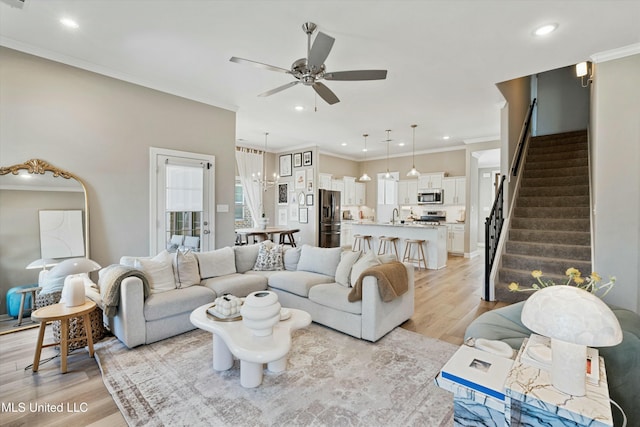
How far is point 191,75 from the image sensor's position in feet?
12.9

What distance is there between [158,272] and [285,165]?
6138 millimetres

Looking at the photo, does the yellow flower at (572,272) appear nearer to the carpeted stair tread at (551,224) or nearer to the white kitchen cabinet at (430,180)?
the carpeted stair tread at (551,224)

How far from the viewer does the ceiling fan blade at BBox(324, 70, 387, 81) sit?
8.71ft

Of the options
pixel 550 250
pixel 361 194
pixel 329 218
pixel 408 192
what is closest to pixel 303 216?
pixel 329 218

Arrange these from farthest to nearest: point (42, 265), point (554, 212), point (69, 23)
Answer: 1. point (554, 212)
2. point (42, 265)
3. point (69, 23)

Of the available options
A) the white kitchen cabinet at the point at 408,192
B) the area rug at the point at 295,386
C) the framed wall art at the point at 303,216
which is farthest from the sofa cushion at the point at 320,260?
the white kitchen cabinet at the point at 408,192

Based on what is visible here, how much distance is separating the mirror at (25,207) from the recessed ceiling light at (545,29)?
5.35 meters

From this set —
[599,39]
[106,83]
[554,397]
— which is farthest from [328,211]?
[554,397]

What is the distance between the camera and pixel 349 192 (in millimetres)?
9789

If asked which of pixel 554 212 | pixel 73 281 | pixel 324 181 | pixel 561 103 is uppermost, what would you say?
pixel 561 103

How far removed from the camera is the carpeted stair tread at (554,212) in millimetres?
4637

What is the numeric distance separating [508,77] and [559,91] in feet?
13.0

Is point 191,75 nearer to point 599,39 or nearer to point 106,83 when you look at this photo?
point 106,83

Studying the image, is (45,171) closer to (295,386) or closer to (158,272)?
(158,272)
